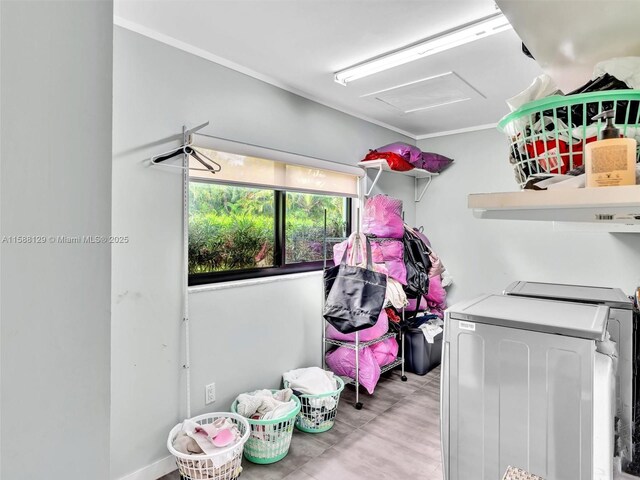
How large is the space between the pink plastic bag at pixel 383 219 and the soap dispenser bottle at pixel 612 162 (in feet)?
8.41

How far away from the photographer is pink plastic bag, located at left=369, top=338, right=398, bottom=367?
3.14 metres

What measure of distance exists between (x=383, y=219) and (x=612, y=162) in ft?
8.52

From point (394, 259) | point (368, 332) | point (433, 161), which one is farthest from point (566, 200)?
point (433, 161)

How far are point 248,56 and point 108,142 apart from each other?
200 cm

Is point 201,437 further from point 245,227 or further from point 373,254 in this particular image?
point 373,254

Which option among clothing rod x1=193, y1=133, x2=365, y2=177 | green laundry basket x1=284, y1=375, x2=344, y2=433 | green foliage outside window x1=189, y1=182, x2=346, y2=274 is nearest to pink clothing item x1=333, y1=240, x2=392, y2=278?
green foliage outside window x1=189, y1=182, x2=346, y2=274

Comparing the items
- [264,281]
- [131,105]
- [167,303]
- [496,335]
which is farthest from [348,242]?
[496,335]

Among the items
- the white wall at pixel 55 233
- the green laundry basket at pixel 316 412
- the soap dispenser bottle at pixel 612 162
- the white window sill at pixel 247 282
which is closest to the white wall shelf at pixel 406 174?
the white window sill at pixel 247 282

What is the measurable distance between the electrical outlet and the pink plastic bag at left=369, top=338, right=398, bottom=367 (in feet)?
4.39

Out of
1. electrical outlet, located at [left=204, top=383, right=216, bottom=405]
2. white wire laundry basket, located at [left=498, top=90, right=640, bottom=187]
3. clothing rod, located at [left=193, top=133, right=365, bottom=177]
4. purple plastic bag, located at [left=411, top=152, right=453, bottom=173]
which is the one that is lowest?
electrical outlet, located at [left=204, top=383, right=216, bottom=405]

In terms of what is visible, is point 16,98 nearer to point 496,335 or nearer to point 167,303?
point 496,335

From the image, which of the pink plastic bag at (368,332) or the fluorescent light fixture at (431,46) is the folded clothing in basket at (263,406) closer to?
the pink plastic bag at (368,332)

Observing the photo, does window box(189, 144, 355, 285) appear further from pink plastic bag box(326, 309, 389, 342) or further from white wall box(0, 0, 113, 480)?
white wall box(0, 0, 113, 480)

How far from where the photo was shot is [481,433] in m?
1.05
